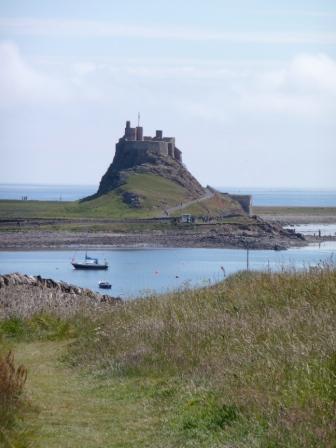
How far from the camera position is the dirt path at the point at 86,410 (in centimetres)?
720

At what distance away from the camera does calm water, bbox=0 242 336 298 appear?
2468 inches

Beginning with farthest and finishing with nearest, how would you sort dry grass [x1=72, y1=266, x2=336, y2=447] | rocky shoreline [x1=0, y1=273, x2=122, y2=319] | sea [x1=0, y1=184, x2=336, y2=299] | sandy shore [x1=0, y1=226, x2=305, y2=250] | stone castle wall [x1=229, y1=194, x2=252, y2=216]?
stone castle wall [x1=229, y1=194, x2=252, y2=216], sandy shore [x1=0, y1=226, x2=305, y2=250], sea [x1=0, y1=184, x2=336, y2=299], rocky shoreline [x1=0, y1=273, x2=122, y2=319], dry grass [x1=72, y1=266, x2=336, y2=447]

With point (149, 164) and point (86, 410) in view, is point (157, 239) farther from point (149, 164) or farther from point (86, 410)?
point (86, 410)

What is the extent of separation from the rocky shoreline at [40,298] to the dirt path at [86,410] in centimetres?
310

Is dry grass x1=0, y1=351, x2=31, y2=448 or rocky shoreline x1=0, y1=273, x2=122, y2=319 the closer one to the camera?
dry grass x1=0, y1=351, x2=31, y2=448

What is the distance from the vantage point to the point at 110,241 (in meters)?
97.7

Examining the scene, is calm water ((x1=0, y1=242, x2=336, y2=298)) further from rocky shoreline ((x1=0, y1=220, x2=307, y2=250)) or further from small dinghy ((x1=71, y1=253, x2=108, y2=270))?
rocky shoreline ((x1=0, y1=220, x2=307, y2=250))

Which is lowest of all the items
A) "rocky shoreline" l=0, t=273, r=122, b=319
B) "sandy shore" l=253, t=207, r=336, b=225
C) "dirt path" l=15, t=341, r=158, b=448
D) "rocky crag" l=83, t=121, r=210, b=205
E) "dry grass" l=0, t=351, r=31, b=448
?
"dirt path" l=15, t=341, r=158, b=448

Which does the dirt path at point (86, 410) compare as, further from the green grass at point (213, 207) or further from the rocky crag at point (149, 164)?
the rocky crag at point (149, 164)

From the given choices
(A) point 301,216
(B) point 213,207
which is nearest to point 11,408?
(B) point 213,207

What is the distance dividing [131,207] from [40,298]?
344ft

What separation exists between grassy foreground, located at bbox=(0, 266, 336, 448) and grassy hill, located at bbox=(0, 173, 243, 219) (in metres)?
103

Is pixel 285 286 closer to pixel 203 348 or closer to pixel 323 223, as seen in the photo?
pixel 203 348

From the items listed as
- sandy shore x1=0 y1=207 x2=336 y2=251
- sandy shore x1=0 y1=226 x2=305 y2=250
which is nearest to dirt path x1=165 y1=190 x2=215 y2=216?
sandy shore x1=0 y1=207 x2=336 y2=251
